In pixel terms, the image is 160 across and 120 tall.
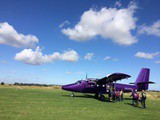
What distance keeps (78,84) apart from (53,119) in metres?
20.9

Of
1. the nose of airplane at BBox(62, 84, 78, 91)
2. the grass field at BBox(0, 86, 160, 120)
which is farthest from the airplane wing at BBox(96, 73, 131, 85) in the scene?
the grass field at BBox(0, 86, 160, 120)

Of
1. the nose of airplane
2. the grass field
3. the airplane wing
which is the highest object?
the airplane wing

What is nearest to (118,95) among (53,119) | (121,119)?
(121,119)

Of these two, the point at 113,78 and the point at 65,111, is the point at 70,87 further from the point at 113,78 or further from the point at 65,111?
the point at 65,111

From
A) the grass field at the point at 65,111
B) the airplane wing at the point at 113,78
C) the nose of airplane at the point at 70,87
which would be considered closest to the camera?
Answer: the grass field at the point at 65,111

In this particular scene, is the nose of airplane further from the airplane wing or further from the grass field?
the grass field

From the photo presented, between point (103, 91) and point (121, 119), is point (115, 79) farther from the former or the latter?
point (121, 119)

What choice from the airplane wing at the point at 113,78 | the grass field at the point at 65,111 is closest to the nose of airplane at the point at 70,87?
the airplane wing at the point at 113,78

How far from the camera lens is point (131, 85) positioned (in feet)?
125

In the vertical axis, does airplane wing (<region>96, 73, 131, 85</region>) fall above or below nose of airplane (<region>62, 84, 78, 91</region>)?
above

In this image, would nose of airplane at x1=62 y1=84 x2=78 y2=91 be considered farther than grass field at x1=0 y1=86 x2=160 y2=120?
Yes

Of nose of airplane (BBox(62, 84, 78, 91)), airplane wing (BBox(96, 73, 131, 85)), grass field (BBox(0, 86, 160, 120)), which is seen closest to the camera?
grass field (BBox(0, 86, 160, 120))

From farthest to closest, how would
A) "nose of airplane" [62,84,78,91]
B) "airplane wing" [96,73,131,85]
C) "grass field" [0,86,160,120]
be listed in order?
"nose of airplane" [62,84,78,91] < "airplane wing" [96,73,131,85] < "grass field" [0,86,160,120]

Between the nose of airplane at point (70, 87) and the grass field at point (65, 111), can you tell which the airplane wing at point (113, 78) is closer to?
the nose of airplane at point (70, 87)
